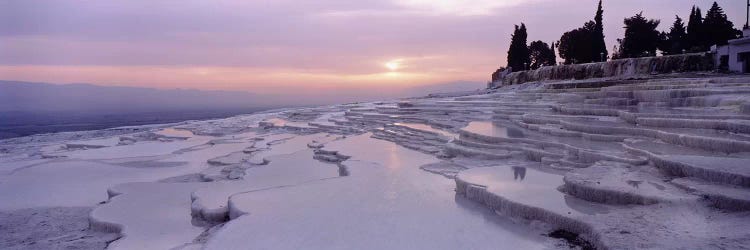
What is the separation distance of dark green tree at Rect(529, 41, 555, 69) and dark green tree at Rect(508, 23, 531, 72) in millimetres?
3682

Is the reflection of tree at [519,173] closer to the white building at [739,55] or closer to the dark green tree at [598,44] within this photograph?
the white building at [739,55]

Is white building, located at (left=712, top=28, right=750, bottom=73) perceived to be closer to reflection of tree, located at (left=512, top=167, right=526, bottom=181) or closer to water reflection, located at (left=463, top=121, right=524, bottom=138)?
water reflection, located at (left=463, top=121, right=524, bottom=138)

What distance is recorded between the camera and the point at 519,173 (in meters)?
6.40

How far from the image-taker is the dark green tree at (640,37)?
26906mm

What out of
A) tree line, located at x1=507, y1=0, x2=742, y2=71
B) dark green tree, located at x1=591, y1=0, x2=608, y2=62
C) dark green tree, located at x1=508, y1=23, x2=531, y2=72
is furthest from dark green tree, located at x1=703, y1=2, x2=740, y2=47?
dark green tree, located at x1=508, y1=23, x2=531, y2=72

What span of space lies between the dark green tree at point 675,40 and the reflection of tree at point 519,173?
906 inches

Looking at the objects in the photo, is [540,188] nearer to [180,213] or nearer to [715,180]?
[715,180]

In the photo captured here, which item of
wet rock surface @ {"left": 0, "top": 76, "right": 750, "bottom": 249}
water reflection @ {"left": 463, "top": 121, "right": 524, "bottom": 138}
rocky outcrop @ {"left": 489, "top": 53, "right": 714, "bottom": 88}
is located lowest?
wet rock surface @ {"left": 0, "top": 76, "right": 750, "bottom": 249}

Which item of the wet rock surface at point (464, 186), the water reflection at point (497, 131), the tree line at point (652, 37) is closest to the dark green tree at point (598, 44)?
the tree line at point (652, 37)

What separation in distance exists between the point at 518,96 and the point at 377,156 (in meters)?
8.68

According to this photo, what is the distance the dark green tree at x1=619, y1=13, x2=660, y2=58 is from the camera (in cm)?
2691

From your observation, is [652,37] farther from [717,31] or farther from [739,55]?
[739,55]

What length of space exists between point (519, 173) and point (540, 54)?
34595 mm

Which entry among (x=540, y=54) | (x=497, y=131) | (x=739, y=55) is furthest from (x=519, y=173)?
(x=540, y=54)
